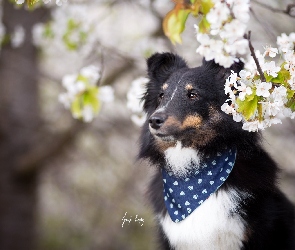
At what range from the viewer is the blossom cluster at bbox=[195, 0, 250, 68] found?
8.11ft

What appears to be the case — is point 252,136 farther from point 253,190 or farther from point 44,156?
point 44,156

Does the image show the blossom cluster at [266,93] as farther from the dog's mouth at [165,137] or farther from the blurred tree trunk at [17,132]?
the blurred tree trunk at [17,132]

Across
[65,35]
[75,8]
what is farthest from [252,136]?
[75,8]

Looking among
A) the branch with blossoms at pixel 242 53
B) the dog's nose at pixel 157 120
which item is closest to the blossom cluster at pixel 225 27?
the branch with blossoms at pixel 242 53

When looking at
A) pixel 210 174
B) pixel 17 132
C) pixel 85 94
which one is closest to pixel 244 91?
pixel 210 174

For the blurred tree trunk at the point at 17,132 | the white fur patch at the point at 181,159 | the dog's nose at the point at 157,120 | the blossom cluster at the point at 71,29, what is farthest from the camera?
the blurred tree trunk at the point at 17,132

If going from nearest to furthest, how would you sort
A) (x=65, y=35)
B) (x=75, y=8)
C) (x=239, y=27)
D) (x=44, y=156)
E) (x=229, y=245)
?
(x=239, y=27) < (x=229, y=245) < (x=65, y=35) < (x=75, y=8) < (x=44, y=156)

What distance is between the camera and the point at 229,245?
3.52 meters

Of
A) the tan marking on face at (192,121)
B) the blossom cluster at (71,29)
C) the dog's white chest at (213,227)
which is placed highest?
the tan marking on face at (192,121)

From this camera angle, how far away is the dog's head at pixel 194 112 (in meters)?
3.47

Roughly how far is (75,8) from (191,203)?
3.26 meters

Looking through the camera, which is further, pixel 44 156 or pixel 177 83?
pixel 44 156

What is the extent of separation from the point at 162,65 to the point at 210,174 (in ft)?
3.10

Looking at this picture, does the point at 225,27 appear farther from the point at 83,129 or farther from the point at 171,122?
the point at 83,129
